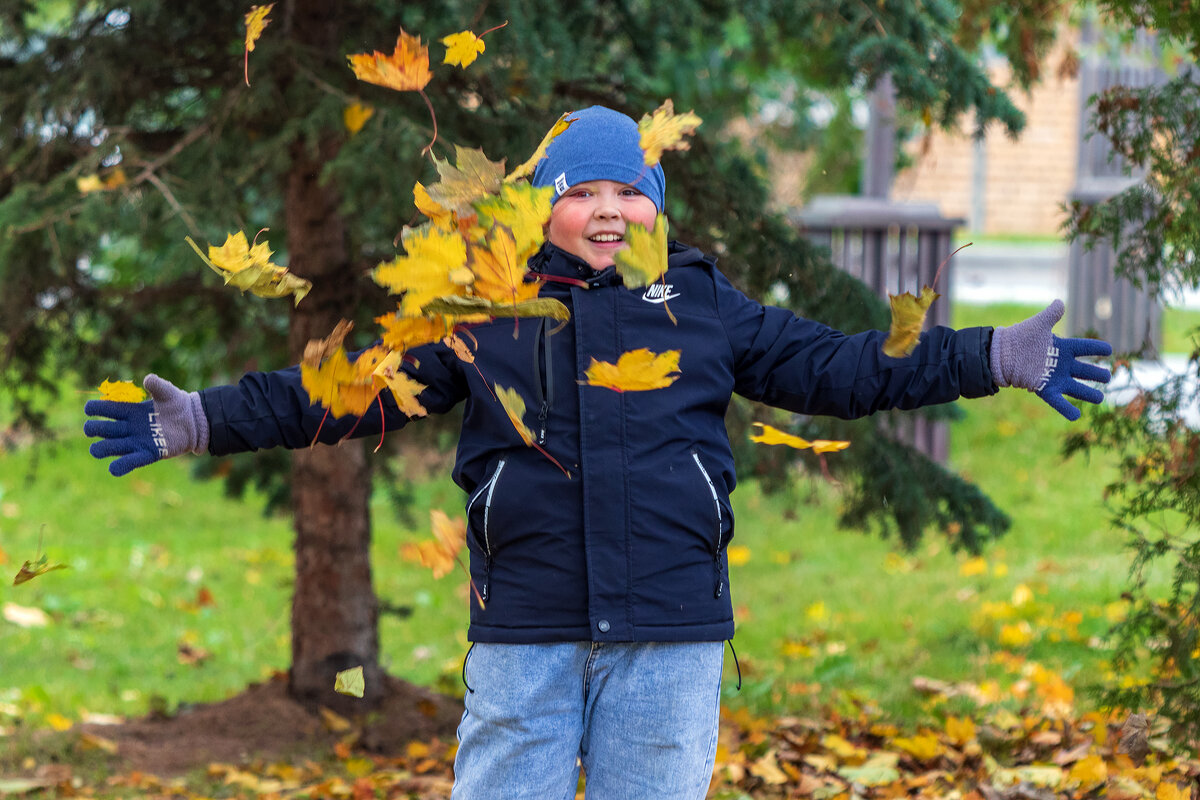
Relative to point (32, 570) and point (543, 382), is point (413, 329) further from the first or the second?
point (32, 570)

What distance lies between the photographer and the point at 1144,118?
3180 mm

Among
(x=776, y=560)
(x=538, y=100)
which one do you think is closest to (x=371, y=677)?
(x=538, y=100)

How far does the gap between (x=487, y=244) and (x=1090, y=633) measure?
4.05m

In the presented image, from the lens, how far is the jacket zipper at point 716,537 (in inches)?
87.5

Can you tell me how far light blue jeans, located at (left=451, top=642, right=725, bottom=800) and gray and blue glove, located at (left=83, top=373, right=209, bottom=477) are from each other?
67 cm

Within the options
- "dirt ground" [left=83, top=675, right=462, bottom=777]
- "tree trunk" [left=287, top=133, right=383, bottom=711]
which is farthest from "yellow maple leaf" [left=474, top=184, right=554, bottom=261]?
"dirt ground" [left=83, top=675, right=462, bottom=777]

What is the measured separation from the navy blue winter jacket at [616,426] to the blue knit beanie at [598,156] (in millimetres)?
144

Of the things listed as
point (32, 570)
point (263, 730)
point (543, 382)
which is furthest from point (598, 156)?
point (263, 730)

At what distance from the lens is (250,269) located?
232 centimetres

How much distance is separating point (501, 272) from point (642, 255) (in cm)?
24

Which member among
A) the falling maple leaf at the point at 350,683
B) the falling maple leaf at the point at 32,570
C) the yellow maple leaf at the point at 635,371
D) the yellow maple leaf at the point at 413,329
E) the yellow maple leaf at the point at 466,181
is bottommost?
the falling maple leaf at the point at 350,683

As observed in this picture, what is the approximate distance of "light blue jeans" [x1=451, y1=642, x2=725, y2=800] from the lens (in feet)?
7.12

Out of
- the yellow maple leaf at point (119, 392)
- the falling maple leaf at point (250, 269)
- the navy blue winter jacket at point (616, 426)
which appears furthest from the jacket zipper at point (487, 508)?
the yellow maple leaf at point (119, 392)

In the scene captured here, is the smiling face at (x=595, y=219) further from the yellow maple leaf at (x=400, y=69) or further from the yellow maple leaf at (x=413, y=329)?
the yellow maple leaf at (x=400, y=69)
